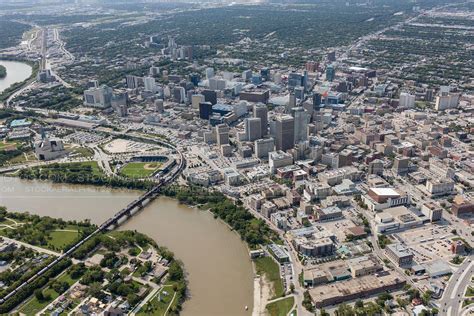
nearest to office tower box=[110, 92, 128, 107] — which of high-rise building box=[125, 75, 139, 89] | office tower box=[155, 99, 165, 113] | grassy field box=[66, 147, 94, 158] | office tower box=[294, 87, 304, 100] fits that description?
office tower box=[155, 99, 165, 113]

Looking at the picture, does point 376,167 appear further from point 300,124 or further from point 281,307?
point 281,307

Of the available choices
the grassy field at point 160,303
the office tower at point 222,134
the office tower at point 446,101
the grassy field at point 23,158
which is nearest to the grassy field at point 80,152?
the grassy field at point 23,158

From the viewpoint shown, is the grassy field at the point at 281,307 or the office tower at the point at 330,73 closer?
the grassy field at the point at 281,307

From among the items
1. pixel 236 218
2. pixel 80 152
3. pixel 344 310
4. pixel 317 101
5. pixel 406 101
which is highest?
pixel 317 101

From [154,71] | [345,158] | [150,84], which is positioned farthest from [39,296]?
[154,71]

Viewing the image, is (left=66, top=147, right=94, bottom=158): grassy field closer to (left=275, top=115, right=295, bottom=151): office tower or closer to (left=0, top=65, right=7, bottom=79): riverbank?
(left=275, top=115, right=295, bottom=151): office tower

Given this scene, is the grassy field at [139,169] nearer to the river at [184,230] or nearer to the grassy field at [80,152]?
the river at [184,230]
